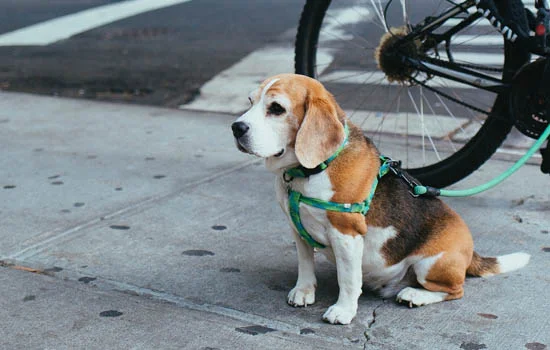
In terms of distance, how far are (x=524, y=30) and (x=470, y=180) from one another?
44.0 inches

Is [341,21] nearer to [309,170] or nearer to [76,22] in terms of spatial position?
[76,22]

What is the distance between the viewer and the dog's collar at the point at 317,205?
118 inches

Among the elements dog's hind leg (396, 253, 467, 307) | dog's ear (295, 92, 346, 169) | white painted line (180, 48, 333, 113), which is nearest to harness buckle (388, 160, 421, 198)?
dog's hind leg (396, 253, 467, 307)

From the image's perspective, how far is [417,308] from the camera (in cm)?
316

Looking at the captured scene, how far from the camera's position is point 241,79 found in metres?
7.45

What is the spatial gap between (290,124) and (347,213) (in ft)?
1.23

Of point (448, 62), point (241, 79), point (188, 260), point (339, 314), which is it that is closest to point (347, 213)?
point (339, 314)

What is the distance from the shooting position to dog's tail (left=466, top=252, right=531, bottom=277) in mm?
3404

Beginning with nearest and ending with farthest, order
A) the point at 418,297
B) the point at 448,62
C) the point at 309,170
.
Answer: the point at 309,170
the point at 418,297
the point at 448,62

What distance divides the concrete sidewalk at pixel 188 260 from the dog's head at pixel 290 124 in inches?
24.9

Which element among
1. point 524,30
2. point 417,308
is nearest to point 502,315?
point 417,308

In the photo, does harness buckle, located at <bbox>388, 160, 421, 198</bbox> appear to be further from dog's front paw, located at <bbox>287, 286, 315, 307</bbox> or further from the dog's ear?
dog's front paw, located at <bbox>287, 286, 315, 307</bbox>

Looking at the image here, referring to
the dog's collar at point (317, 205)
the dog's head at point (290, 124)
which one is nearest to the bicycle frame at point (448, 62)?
the dog's collar at point (317, 205)

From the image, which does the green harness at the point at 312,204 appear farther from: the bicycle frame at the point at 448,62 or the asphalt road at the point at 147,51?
the asphalt road at the point at 147,51
